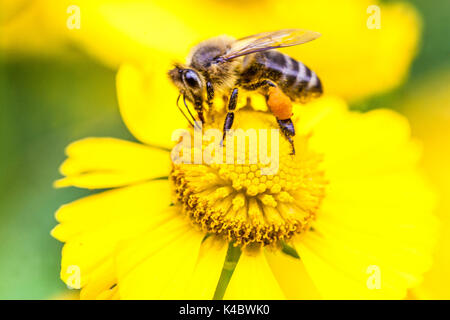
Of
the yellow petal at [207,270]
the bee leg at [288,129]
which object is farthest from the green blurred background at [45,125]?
the bee leg at [288,129]

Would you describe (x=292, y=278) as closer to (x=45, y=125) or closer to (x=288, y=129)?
(x=288, y=129)

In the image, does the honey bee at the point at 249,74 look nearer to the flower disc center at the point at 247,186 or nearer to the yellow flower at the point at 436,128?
the flower disc center at the point at 247,186

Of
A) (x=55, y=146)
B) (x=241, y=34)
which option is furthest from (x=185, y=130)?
(x=241, y=34)

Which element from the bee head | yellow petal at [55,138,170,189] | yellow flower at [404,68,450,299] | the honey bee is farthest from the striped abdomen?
yellow flower at [404,68,450,299]

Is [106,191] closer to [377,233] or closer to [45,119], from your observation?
[45,119]

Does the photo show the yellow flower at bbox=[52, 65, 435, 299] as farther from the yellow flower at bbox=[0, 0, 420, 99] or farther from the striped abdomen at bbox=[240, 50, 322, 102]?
the yellow flower at bbox=[0, 0, 420, 99]

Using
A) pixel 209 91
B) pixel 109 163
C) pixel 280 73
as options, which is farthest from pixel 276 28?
pixel 109 163
